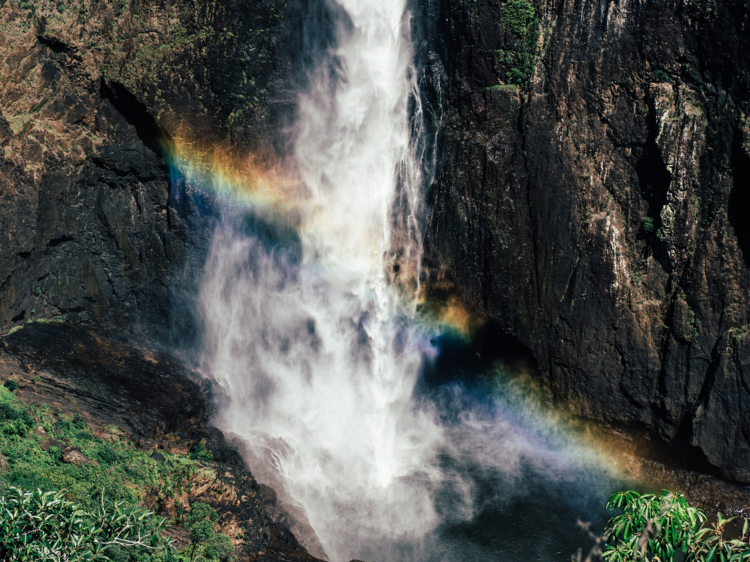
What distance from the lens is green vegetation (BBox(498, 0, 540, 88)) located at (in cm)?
1831

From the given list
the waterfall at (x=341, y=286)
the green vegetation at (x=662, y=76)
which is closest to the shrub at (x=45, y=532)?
the waterfall at (x=341, y=286)

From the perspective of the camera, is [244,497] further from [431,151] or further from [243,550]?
[431,151]

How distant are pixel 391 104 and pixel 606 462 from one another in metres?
13.5

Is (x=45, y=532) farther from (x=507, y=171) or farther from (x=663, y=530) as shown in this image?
(x=507, y=171)

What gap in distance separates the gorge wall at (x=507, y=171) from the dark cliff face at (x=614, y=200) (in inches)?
2.1

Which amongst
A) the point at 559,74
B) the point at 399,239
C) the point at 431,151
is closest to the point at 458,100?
the point at 431,151

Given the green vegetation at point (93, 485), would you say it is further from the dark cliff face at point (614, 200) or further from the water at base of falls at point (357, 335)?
the dark cliff face at point (614, 200)

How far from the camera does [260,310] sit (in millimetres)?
22359

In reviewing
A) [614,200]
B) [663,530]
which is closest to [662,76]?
[614,200]

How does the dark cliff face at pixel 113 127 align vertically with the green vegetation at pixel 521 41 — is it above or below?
below

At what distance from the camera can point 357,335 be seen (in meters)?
21.9

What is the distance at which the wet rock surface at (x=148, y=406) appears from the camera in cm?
1471

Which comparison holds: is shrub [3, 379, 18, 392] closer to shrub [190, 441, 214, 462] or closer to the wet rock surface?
the wet rock surface

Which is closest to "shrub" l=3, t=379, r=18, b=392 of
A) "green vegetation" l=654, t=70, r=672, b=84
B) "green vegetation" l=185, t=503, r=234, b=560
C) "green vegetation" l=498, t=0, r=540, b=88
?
"green vegetation" l=185, t=503, r=234, b=560
